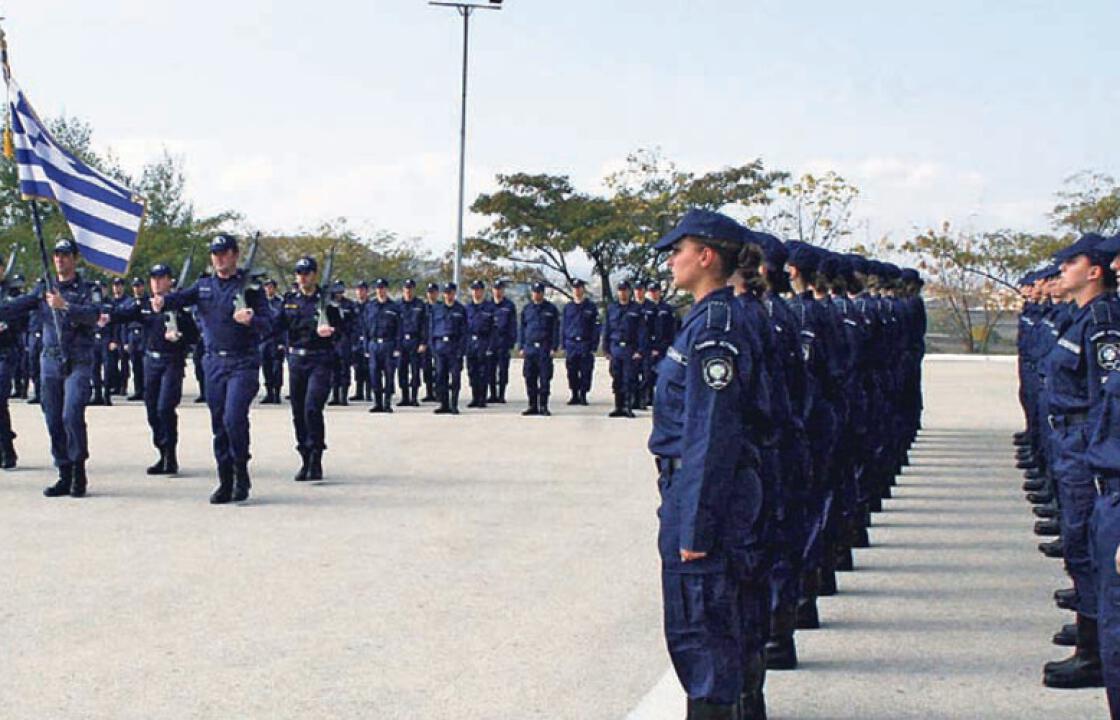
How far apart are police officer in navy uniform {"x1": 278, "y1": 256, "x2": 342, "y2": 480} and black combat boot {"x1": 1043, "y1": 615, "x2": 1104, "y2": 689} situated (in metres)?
7.25

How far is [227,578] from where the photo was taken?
770cm

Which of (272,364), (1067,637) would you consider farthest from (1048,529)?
(272,364)

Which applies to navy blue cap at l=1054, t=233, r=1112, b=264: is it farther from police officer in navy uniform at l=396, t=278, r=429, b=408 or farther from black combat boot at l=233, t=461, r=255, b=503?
police officer in navy uniform at l=396, t=278, r=429, b=408

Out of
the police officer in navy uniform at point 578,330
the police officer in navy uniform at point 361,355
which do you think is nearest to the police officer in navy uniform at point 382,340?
the police officer in navy uniform at point 361,355

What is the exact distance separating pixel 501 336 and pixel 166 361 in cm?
1059

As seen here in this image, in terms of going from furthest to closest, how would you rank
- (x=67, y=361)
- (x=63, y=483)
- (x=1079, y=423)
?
1. (x=67, y=361)
2. (x=63, y=483)
3. (x=1079, y=423)

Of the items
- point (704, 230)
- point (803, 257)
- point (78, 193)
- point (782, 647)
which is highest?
point (78, 193)

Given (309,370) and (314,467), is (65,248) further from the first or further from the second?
(314,467)

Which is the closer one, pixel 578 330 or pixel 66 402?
pixel 66 402

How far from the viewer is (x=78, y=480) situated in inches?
422

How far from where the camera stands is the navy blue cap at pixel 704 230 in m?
4.38

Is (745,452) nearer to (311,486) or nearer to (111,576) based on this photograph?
(111,576)

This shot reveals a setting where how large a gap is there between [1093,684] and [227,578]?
446 cm

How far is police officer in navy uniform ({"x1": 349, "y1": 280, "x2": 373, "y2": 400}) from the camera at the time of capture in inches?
875
